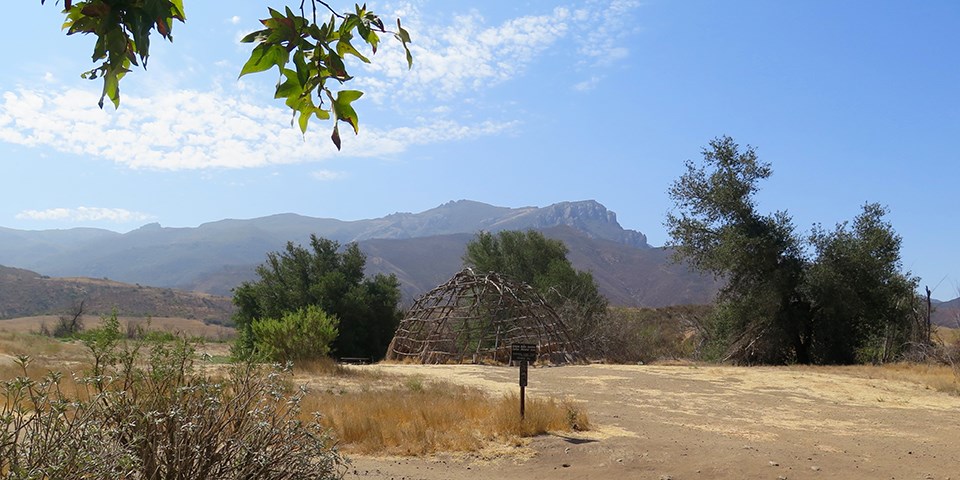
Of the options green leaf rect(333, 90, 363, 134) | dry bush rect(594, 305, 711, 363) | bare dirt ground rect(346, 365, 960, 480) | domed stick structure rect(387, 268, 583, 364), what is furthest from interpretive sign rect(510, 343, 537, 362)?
dry bush rect(594, 305, 711, 363)

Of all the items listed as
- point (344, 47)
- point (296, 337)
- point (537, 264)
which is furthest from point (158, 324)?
point (344, 47)

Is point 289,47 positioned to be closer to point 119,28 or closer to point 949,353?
point 119,28

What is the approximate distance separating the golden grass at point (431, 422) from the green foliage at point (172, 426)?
3613 mm

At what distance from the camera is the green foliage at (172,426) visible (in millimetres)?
3254

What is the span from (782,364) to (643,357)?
498 cm

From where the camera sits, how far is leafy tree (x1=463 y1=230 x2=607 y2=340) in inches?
1280

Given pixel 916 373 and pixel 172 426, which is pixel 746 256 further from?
pixel 172 426

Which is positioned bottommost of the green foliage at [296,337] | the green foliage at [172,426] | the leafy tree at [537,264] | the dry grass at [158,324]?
the dry grass at [158,324]

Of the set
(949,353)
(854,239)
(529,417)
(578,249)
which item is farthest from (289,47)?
(578,249)

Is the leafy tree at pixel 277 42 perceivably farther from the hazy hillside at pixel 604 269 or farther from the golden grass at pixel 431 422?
the hazy hillside at pixel 604 269

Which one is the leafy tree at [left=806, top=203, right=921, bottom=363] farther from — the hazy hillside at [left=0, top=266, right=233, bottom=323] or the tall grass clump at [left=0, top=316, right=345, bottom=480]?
the hazy hillside at [left=0, top=266, right=233, bottom=323]

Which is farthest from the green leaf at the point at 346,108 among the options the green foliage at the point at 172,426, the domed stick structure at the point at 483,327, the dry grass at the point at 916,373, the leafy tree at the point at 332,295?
the leafy tree at the point at 332,295

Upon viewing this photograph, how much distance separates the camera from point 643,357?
25750 millimetres

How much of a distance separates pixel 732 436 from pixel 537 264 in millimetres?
27104
